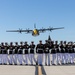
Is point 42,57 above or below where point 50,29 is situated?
below

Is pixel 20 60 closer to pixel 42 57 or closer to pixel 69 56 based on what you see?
pixel 42 57

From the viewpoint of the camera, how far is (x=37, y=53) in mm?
19828

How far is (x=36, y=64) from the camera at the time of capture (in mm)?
19453


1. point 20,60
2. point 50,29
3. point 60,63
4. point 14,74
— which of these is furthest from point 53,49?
point 50,29

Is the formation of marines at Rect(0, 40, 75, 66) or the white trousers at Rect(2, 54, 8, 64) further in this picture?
the white trousers at Rect(2, 54, 8, 64)

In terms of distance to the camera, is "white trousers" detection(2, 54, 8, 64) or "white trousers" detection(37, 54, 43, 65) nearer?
"white trousers" detection(37, 54, 43, 65)

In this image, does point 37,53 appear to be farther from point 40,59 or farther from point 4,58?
point 4,58

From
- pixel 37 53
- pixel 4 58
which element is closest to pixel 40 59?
pixel 37 53

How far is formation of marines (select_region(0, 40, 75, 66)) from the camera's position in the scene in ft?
63.7

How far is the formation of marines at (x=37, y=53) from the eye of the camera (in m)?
19.4

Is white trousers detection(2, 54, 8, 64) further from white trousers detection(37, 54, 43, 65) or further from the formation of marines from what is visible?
white trousers detection(37, 54, 43, 65)

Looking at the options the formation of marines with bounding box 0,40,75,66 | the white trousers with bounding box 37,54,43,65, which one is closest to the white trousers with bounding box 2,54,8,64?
the formation of marines with bounding box 0,40,75,66

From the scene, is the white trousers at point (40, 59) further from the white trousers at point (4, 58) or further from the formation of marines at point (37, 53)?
the white trousers at point (4, 58)

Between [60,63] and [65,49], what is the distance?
5.29ft
